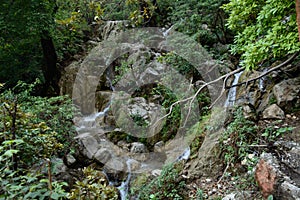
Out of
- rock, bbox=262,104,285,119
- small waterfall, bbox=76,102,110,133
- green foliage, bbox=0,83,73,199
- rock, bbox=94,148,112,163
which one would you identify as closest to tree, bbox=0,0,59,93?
green foliage, bbox=0,83,73,199

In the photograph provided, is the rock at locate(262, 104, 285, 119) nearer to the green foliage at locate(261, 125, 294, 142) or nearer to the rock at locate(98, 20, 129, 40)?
the green foliage at locate(261, 125, 294, 142)

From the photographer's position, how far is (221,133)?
443 cm

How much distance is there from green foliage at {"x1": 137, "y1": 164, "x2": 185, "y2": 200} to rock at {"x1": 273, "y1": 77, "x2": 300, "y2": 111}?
233 cm

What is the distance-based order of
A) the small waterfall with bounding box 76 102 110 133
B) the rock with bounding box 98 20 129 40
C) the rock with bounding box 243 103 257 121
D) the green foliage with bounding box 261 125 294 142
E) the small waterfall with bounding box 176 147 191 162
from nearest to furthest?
the green foliage with bounding box 261 125 294 142, the rock with bounding box 243 103 257 121, the small waterfall with bounding box 176 147 191 162, the small waterfall with bounding box 76 102 110 133, the rock with bounding box 98 20 129 40

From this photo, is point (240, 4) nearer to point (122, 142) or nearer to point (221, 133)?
point (221, 133)

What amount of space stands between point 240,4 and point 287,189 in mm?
2779

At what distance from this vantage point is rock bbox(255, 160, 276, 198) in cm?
298

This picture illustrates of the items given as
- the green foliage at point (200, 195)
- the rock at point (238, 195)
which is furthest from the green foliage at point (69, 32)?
the rock at point (238, 195)

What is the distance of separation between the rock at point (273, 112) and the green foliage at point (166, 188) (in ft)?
6.42

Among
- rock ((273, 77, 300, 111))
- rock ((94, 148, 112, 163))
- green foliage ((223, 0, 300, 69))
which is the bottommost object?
rock ((94, 148, 112, 163))

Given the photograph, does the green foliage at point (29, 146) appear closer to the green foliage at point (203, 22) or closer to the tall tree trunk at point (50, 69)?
the tall tree trunk at point (50, 69)

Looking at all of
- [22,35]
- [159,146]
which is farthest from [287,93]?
[22,35]

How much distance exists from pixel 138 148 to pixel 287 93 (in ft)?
11.6

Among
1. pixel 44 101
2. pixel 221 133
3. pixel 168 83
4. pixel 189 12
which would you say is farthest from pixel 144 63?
pixel 221 133
